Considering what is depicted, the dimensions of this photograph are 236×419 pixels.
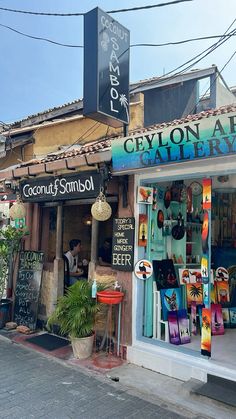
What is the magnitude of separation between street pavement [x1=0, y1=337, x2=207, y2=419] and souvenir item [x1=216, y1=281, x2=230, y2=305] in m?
2.48

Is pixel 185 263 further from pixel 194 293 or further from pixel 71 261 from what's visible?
pixel 71 261

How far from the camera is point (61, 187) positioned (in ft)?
21.4

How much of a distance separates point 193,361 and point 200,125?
10.6 feet

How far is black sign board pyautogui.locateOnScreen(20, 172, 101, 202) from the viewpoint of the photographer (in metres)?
5.94

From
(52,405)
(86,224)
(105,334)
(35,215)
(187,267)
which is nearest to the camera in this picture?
(52,405)

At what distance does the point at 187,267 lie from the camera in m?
6.62

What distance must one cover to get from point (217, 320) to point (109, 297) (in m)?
2.16

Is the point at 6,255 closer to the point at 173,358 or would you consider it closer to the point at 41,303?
the point at 41,303

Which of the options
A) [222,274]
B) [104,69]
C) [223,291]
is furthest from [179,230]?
[104,69]

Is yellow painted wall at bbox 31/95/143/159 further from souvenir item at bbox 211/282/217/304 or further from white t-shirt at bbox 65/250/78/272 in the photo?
souvenir item at bbox 211/282/217/304

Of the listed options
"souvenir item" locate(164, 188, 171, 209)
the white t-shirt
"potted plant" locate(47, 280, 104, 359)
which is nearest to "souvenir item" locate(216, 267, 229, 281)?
"souvenir item" locate(164, 188, 171, 209)

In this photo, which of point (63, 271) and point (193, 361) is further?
point (63, 271)

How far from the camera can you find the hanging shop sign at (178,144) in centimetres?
408

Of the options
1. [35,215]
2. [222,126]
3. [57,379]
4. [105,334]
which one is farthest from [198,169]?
[35,215]
